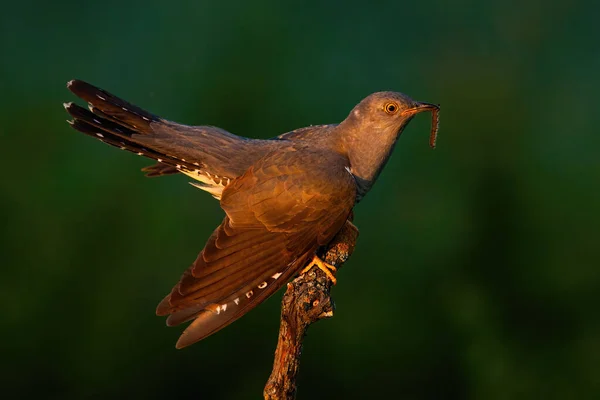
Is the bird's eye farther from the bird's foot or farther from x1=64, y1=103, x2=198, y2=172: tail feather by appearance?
x1=64, y1=103, x2=198, y2=172: tail feather

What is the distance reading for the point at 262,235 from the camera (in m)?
3.13

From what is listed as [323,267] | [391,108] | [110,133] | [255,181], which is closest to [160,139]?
[110,133]

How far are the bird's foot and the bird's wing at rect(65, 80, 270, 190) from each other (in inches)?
20.7

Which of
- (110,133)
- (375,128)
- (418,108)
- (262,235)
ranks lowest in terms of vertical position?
(262,235)

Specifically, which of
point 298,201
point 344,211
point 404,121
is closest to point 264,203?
point 298,201

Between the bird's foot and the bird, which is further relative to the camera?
the bird's foot

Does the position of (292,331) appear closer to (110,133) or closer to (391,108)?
(391,108)

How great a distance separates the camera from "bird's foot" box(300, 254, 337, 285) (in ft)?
10.3

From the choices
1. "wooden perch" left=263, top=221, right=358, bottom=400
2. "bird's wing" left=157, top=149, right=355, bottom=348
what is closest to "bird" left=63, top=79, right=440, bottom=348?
"bird's wing" left=157, top=149, right=355, bottom=348

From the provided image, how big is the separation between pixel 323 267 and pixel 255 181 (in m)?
0.49

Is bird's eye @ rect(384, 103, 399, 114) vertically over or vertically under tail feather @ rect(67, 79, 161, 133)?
over

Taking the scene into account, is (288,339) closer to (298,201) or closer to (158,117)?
(298,201)

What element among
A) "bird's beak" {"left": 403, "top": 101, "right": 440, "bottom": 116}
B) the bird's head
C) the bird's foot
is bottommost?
the bird's foot

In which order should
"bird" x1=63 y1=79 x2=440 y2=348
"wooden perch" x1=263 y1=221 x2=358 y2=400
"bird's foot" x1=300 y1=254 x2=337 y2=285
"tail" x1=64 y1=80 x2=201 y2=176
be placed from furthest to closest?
"tail" x1=64 y1=80 x2=201 y2=176 → "bird's foot" x1=300 y1=254 x2=337 y2=285 → "bird" x1=63 y1=79 x2=440 y2=348 → "wooden perch" x1=263 y1=221 x2=358 y2=400
